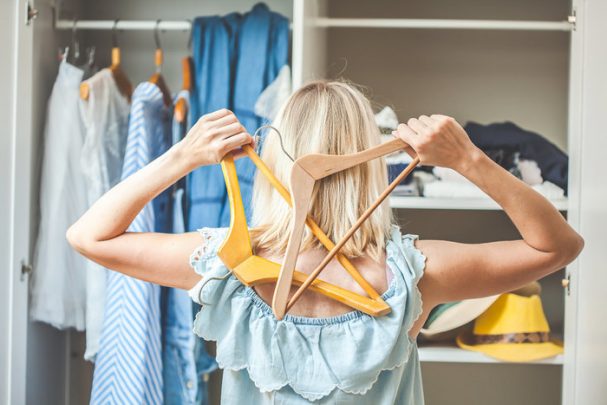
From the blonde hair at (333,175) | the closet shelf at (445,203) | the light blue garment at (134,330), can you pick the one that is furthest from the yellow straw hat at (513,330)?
the blonde hair at (333,175)

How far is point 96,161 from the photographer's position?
7.04 ft

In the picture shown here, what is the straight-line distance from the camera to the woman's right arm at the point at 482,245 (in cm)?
107

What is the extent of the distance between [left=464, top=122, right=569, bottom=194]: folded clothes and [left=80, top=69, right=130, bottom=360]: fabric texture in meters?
1.03

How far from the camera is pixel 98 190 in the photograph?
2150mm

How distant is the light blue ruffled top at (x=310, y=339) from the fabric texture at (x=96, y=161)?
1.09m

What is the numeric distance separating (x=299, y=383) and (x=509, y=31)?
5.73 feet

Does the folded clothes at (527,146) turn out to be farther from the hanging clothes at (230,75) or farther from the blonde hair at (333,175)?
the blonde hair at (333,175)

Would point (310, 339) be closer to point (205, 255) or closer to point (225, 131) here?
point (205, 255)

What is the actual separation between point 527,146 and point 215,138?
1.27 metres

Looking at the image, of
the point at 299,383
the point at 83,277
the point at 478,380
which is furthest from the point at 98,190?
the point at 478,380

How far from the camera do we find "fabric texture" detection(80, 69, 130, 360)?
84.4 inches

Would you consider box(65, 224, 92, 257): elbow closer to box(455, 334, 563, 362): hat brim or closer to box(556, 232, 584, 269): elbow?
box(556, 232, 584, 269): elbow

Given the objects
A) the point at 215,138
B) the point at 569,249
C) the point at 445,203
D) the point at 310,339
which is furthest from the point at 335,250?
the point at 445,203

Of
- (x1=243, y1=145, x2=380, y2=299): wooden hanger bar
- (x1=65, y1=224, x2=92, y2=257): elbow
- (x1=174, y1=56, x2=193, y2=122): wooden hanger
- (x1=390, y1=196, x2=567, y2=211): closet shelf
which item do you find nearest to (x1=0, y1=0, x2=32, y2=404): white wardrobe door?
(x1=174, y1=56, x2=193, y2=122): wooden hanger
